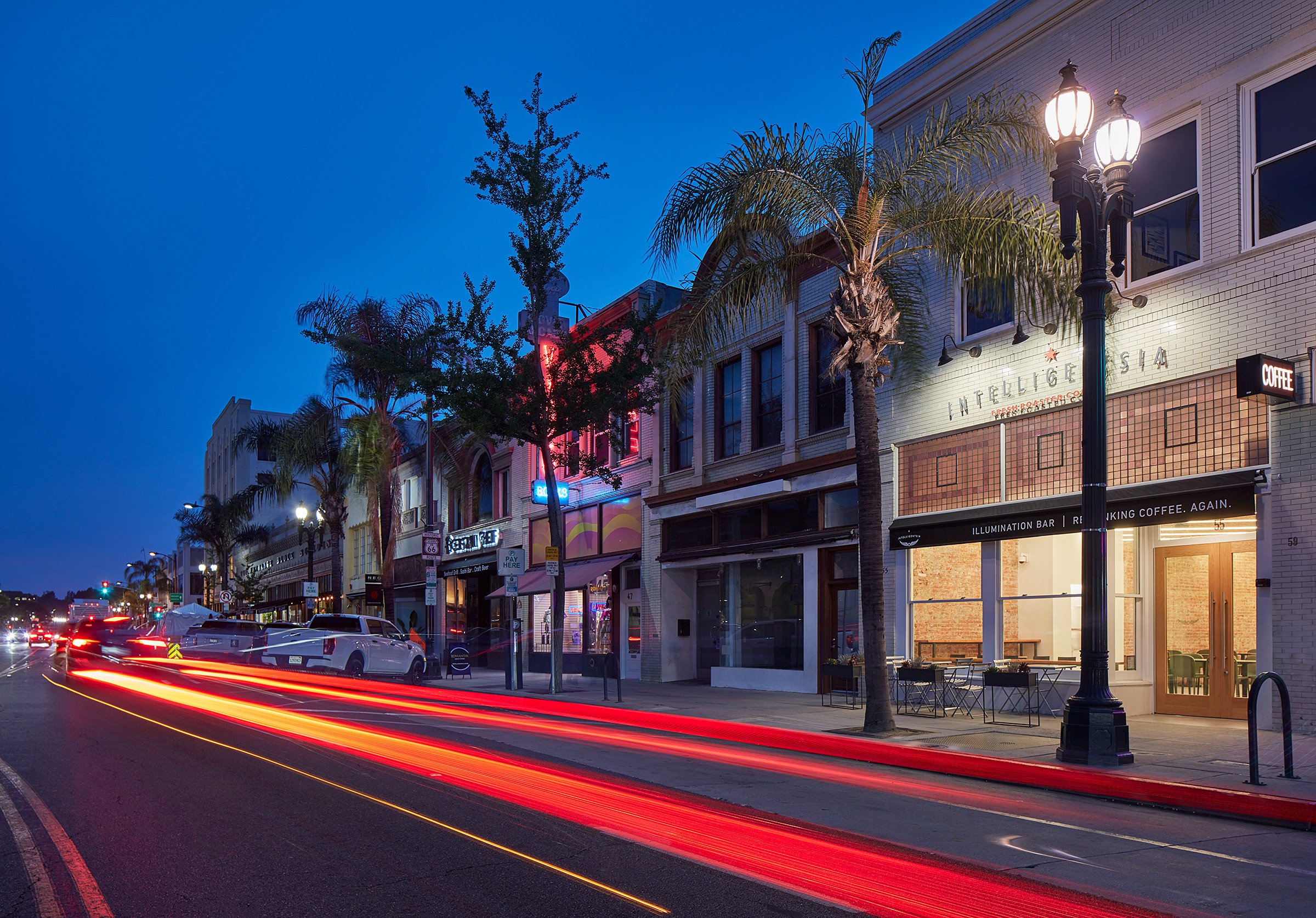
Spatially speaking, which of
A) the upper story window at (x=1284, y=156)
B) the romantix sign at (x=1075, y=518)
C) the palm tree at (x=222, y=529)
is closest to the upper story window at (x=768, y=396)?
the romantix sign at (x=1075, y=518)

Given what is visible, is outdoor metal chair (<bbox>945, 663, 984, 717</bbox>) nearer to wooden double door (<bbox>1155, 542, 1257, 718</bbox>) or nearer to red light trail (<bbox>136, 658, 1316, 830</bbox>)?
wooden double door (<bbox>1155, 542, 1257, 718</bbox>)

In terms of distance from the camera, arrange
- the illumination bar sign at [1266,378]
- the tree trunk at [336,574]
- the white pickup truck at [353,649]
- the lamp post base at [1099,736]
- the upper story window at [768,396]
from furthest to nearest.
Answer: the tree trunk at [336,574], the white pickup truck at [353,649], the upper story window at [768,396], the illumination bar sign at [1266,378], the lamp post base at [1099,736]

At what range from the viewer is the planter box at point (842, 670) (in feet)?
61.1

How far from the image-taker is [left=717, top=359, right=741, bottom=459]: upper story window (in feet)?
86.5

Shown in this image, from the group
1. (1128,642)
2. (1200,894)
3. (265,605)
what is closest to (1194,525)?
(1128,642)

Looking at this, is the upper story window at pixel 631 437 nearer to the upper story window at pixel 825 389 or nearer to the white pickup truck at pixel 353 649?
the upper story window at pixel 825 389

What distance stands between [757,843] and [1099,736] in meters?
5.63

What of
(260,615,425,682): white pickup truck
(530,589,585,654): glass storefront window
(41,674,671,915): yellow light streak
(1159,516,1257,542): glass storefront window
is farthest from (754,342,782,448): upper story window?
(41,674,671,915): yellow light streak

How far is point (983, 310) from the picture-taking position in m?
19.1

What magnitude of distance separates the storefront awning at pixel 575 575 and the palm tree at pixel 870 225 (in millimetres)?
13274

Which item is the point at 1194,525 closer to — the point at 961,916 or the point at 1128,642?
the point at 1128,642

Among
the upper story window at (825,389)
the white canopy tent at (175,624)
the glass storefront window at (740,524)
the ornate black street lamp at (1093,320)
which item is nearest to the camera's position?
the ornate black street lamp at (1093,320)

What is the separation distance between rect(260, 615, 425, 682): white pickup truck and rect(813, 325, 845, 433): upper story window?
41.2ft

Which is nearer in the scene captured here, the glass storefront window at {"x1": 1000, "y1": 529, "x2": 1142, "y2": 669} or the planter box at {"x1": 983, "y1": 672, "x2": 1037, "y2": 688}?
the planter box at {"x1": 983, "y1": 672, "x2": 1037, "y2": 688}
